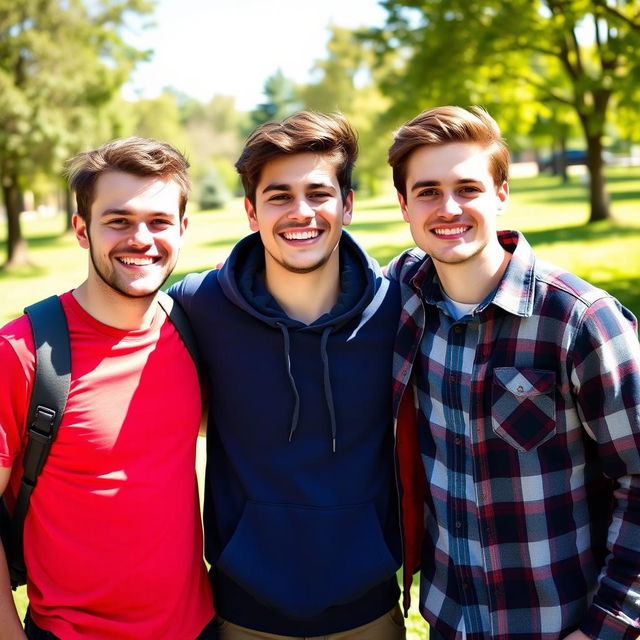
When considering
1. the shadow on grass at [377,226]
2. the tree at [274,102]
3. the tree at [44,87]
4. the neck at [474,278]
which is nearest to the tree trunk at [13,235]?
the tree at [44,87]

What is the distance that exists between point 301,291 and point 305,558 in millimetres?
1047

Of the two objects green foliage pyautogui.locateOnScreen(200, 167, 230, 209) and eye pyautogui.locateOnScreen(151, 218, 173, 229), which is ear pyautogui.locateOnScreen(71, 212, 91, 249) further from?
green foliage pyautogui.locateOnScreen(200, 167, 230, 209)

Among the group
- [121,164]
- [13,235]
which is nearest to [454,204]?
[121,164]

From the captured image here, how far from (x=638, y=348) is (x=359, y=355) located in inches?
39.4

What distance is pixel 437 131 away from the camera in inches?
104

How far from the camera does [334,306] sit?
113 inches

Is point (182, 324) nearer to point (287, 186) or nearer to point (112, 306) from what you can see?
point (112, 306)

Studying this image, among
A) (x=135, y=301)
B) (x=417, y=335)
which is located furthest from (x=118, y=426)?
(x=417, y=335)

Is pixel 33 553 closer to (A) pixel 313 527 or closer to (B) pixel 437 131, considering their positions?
(A) pixel 313 527

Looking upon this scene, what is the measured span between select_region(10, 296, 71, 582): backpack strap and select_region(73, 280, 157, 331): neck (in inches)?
5.4

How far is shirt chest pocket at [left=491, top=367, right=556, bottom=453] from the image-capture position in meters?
2.36

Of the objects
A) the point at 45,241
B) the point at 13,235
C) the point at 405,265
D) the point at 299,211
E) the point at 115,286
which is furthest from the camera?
the point at 45,241

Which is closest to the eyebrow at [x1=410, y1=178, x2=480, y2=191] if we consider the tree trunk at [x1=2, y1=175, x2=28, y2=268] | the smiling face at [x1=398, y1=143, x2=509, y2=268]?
the smiling face at [x1=398, y1=143, x2=509, y2=268]

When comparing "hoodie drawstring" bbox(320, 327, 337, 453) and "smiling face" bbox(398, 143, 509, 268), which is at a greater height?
"smiling face" bbox(398, 143, 509, 268)
